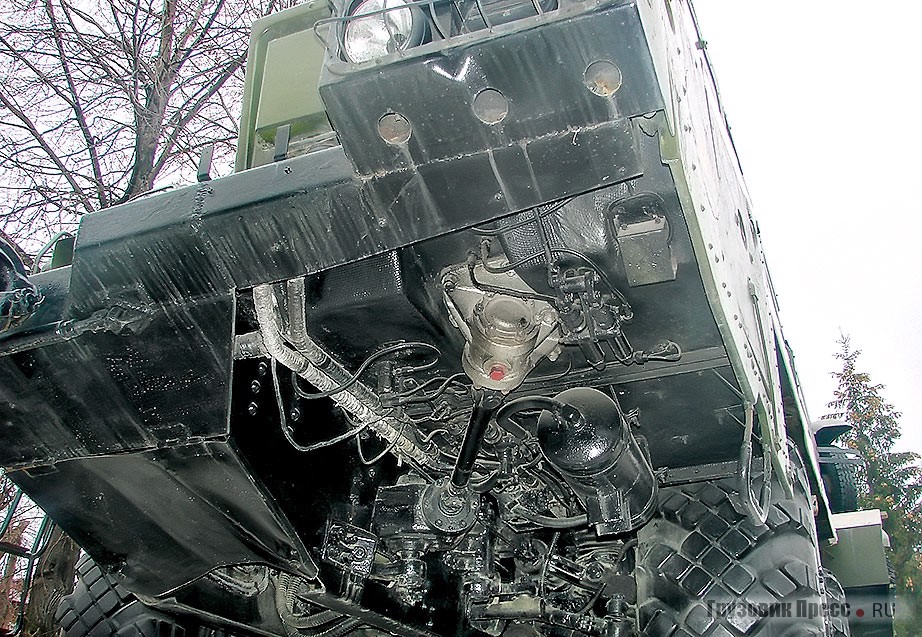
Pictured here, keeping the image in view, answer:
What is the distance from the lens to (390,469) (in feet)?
12.6

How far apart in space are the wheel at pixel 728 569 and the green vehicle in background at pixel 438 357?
1 cm

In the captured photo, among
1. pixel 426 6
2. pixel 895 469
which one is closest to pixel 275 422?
pixel 426 6

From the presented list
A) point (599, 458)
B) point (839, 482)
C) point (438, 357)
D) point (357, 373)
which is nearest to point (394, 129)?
point (357, 373)

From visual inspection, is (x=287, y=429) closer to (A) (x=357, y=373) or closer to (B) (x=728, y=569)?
(A) (x=357, y=373)

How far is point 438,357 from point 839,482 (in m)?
3.82

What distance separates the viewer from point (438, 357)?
3.33 m

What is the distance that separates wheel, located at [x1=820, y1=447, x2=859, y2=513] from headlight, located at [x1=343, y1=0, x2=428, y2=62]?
479 cm

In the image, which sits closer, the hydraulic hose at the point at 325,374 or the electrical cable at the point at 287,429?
the hydraulic hose at the point at 325,374

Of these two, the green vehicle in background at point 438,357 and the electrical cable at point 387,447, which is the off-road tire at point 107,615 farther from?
the electrical cable at point 387,447

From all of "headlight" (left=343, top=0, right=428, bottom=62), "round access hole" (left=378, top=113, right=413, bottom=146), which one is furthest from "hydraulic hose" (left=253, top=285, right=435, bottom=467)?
"headlight" (left=343, top=0, right=428, bottom=62)

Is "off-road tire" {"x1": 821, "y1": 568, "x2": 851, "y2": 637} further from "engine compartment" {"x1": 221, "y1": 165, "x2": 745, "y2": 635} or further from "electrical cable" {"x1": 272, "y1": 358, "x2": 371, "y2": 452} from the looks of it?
"electrical cable" {"x1": 272, "y1": 358, "x2": 371, "y2": 452}

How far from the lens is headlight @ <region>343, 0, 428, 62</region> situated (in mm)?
2217

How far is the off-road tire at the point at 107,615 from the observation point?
14.3ft

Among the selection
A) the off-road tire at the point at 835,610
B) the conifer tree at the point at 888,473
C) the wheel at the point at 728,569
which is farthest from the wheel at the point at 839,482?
the conifer tree at the point at 888,473
